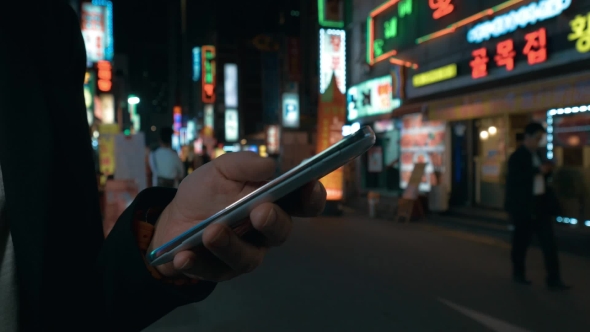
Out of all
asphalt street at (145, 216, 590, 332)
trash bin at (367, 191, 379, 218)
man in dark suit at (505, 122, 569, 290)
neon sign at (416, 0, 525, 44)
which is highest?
neon sign at (416, 0, 525, 44)

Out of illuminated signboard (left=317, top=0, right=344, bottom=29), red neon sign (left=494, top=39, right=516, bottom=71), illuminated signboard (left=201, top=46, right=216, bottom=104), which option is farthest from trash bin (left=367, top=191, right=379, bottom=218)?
illuminated signboard (left=201, top=46, right=216, bottom=104)

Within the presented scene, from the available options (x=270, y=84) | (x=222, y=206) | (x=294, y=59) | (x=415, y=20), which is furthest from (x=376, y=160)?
(x=270, y=84)

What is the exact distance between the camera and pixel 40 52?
1.19 meters

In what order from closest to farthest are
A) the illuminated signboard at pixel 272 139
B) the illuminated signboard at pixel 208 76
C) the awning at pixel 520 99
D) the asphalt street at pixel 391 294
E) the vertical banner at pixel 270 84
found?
1. the asphalt street at pixel 391 294
2. the awning at pixel 520 99
3. the illuminated signboard at pixel 272 139
4. the illuminated signboard at pixel 208 76
5. the vertical banner at pixel 270 84

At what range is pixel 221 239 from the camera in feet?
3.13

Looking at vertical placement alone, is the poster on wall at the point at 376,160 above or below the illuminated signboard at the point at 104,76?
below

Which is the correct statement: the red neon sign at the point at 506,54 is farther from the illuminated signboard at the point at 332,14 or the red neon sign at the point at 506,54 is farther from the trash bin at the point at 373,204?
the illuminated signboard at the point at 332,14

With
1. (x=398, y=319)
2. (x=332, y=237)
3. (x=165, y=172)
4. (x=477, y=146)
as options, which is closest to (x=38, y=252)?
(x=398, y=319)

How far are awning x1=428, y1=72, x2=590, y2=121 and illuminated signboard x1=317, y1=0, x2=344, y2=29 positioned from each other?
6525 mm

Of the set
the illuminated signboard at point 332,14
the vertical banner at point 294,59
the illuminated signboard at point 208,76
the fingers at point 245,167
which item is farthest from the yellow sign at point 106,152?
the illuminated signboard at point 208,76

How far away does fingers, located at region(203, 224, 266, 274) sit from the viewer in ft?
3.12

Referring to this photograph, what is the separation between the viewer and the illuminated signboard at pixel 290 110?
27.2 meters

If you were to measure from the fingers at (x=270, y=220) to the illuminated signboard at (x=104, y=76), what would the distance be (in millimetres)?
16605

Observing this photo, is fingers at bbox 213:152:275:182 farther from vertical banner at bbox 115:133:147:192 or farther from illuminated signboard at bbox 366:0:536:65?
illuminated signboard at bbox 366:0:536:65
